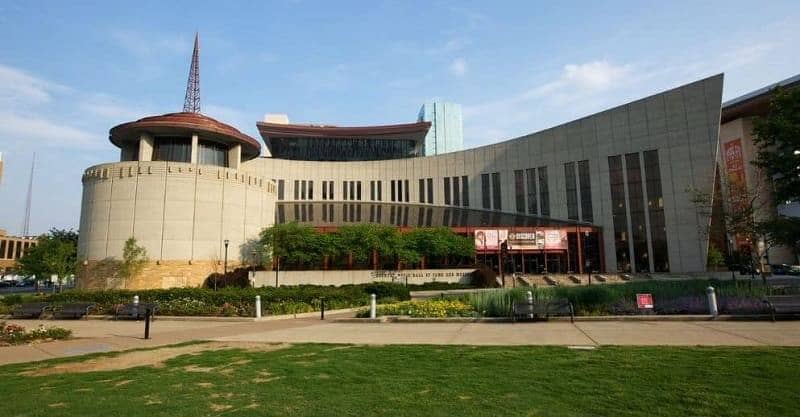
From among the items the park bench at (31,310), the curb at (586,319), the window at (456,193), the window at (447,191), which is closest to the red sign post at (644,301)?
the curb at (586,319)

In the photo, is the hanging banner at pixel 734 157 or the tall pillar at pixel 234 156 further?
the hanging banner at pixel 734 157

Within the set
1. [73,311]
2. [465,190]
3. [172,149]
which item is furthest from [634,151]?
[73,311]

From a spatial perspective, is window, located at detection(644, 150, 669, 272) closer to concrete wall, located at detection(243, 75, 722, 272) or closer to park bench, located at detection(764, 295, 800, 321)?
concrete wall, located at detection(243, 75, 722, 272)

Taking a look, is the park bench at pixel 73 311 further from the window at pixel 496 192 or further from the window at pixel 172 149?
the window at pixel 496 192

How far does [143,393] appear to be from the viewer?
7625mm

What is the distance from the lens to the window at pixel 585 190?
58.7 m

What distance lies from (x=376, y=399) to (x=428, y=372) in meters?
2.02

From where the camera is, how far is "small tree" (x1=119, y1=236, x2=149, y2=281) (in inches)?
1583

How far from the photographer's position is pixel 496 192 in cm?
6875

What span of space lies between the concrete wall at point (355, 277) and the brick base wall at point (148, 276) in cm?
581

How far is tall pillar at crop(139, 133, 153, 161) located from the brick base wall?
36.1ft

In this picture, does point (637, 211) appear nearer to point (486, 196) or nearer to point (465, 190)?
point (486, 196)

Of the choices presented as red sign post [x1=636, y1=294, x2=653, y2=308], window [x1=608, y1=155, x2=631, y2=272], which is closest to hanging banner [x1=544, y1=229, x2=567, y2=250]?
window [x1=608, y1=155, x2=631, y2=272]

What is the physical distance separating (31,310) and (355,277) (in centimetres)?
2644
